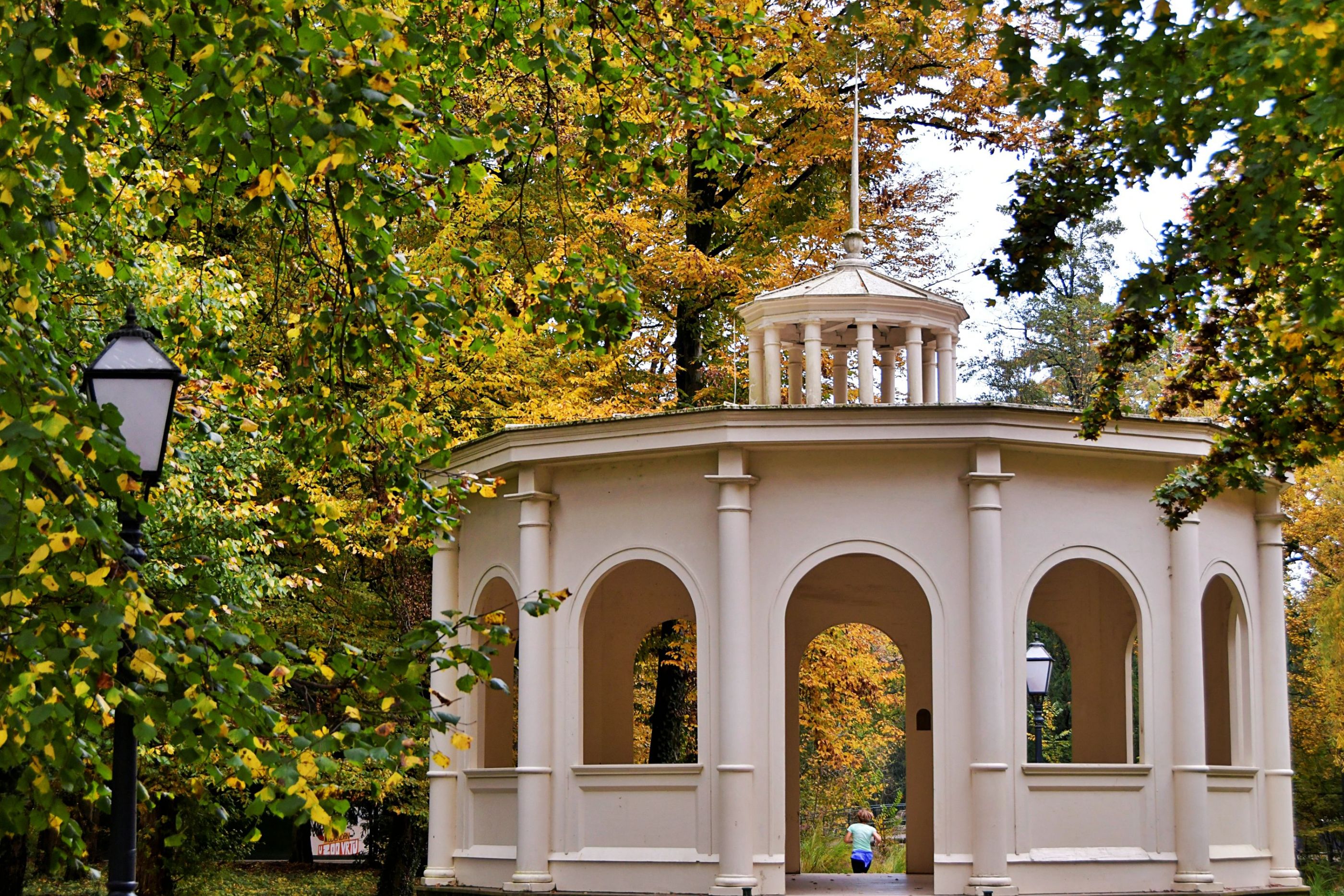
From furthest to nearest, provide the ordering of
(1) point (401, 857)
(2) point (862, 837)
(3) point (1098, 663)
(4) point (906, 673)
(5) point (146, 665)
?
(1) point (401, 857) → (2) point (862, 837) → (4) point (906, 673) → (3) point (1098, 663) → (5) point (146, 665)

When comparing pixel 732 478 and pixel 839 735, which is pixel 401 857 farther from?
pixel 732 478

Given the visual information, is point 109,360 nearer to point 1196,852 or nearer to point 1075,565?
point 1196,852

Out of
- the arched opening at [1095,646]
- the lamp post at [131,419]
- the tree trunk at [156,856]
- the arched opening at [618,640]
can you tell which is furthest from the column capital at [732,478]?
the tree trunk at [156,856]

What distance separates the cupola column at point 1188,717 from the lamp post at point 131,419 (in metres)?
9.62

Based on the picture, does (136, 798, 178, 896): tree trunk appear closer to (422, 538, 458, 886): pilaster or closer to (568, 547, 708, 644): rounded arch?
(422, 538, 458, 886): pilaster

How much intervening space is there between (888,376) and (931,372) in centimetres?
77

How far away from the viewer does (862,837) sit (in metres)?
20.5

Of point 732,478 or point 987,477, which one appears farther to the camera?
point 732,478

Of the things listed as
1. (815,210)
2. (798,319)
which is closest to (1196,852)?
(798,319)

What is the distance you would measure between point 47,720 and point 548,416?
15.8 meters

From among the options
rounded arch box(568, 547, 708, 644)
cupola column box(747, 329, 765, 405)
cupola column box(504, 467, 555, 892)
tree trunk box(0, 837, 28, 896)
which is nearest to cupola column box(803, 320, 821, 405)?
cupola column box(747, 329, 765, 405)

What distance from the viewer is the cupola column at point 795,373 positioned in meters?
15.7

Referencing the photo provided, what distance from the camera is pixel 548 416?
66.6 ft

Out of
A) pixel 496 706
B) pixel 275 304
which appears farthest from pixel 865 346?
pixel 275 304
